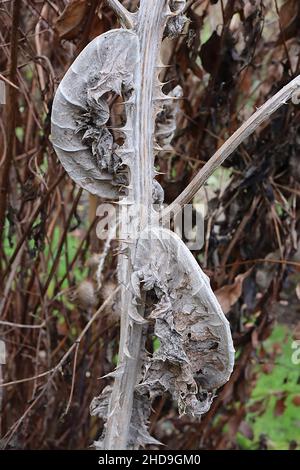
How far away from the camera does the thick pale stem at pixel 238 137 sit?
564 mm

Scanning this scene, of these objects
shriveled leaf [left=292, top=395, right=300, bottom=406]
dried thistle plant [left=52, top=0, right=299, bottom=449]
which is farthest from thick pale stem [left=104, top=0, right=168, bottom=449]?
shriveled leaf [left=292, top=395, right=300, bottom=406]

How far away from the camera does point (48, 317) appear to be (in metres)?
1.14

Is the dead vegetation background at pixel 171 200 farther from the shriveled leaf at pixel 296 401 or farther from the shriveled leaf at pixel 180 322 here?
the shriveled leaf at pixel 296 401

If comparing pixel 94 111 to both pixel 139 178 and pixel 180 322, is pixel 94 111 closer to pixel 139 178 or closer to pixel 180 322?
pixel 139 178

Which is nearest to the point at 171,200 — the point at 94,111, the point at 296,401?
the point at 94,111

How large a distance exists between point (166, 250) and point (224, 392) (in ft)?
2.09

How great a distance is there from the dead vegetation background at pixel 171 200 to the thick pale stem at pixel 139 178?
26 cm

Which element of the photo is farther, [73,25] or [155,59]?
[73,25]

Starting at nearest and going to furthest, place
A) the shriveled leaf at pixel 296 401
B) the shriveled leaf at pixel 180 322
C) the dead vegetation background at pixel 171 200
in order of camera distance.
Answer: the shriveled leaf at pixel 180 322 → the dead vegetation background at pixel 171 200 → the shriveled leaf at pixel 296 401

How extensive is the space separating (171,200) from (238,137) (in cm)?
50

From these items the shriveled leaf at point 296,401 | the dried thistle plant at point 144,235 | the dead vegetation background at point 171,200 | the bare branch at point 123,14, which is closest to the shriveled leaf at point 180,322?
the dried thistle plant at point 144,235

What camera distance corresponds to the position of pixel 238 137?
0.58 meters
